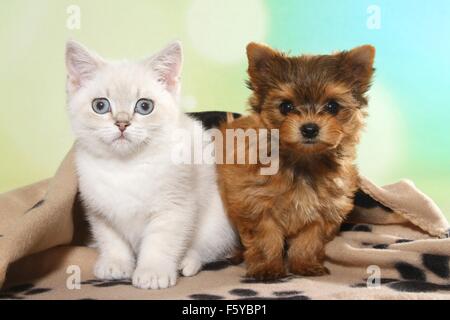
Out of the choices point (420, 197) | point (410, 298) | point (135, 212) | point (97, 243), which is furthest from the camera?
point (420, 197)

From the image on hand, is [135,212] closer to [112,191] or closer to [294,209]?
[112,191]

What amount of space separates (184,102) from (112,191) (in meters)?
0.52

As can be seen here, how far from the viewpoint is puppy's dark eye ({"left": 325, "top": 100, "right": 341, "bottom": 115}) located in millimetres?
2037

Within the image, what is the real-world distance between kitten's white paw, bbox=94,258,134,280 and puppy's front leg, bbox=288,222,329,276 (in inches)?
25.0

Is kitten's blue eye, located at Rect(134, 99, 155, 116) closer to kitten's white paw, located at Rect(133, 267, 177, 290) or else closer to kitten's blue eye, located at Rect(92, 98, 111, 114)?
kitten's blue eye, located at Rect(92, 98, 111, 114)

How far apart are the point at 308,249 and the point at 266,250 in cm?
18

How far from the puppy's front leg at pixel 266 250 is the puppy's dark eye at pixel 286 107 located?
0.43 meters

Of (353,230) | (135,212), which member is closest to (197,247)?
(135,212)

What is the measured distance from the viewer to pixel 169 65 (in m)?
2.20

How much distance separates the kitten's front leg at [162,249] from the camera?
197 cm

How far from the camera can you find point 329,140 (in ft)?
6.50

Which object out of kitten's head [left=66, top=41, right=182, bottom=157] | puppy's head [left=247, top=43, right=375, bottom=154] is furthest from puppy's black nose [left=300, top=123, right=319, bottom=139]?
kitten's head [left=66, top=41, right=182, bottom=157]

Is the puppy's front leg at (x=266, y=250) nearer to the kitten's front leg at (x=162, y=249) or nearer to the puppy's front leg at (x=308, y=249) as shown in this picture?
the puppy's front leg at (x=308, y=249)

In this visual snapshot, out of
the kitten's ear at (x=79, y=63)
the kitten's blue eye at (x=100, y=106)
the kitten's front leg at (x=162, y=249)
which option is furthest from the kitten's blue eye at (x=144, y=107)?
the kitten's front leg at (x=162, y=249)
